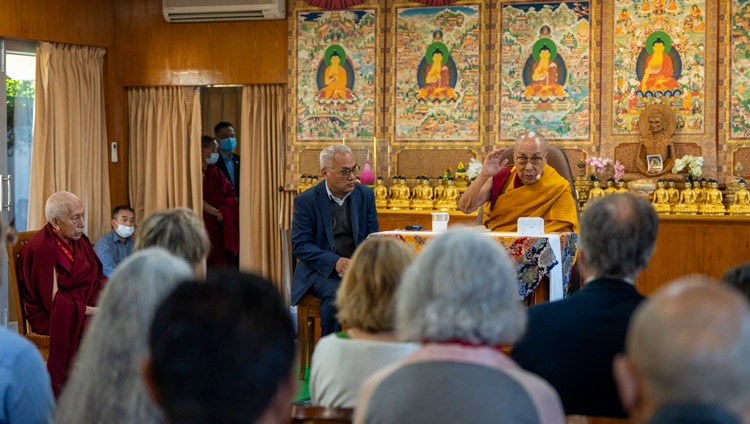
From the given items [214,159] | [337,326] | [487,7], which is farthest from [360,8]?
[337,326]

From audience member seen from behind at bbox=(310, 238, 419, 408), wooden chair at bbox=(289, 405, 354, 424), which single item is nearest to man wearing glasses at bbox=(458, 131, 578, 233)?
audience member seen from behind at bbox=(310, 238, 419, 408)

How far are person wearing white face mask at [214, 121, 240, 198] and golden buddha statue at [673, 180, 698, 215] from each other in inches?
175

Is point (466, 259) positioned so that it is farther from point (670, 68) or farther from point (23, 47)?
point (23, 47)

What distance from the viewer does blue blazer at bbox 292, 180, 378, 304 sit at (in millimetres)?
6074

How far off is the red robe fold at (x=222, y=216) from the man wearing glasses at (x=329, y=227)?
3.65 metres

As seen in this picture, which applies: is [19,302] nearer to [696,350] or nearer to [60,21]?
[60,21]

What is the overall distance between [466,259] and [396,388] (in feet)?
1.01

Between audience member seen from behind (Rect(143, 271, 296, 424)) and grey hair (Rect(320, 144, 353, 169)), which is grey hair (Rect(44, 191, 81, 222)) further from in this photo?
audience member seen from behind (Rect(143, 271, 296, 424))

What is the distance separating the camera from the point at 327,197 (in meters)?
6.24

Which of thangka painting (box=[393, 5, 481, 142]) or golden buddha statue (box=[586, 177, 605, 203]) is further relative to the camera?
thangka painting (box=[393, 5, 481, 142])

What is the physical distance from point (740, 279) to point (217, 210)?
25.6 ft

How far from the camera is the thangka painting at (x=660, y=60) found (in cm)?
852

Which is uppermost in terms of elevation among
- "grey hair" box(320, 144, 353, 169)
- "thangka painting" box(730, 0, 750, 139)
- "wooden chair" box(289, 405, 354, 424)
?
"thangka painting" box(730, 0, 750, 139)

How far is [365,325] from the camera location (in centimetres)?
275
